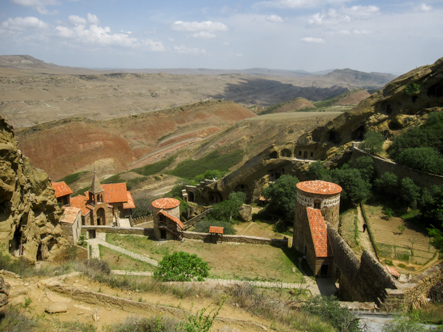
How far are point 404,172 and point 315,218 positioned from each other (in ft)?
37.1

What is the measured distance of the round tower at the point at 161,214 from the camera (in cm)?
2400

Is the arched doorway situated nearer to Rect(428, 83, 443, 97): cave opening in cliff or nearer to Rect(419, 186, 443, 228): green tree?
Rect(419, 186, 443, 228): green tree

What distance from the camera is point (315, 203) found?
805 inches

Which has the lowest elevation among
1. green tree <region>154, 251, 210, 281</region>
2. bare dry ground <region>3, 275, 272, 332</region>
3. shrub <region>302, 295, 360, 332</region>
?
green tree <region>154, 251, 210, 281</region>

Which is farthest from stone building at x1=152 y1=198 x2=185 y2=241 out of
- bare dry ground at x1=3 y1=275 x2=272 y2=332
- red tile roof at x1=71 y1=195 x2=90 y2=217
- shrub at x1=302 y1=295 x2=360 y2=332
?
shrub at x1=302 y1=295 x2=360 y2=332

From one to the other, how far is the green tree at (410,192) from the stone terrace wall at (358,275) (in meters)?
9.13

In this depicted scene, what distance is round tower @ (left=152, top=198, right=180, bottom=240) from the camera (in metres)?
24.0

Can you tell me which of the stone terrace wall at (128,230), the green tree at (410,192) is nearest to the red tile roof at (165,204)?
the stone terrace wall at (128,230)

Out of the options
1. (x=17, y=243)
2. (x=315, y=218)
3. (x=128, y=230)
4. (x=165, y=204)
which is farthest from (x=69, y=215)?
(x=315, y=218)

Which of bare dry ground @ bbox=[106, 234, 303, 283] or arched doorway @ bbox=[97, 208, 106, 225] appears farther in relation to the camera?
arched doorway @ bbox=[97, 208, 106, 225]

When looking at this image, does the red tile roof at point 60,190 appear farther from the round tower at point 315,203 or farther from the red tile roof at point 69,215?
the round tower at point 315,203

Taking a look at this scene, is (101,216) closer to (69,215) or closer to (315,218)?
(69,215)

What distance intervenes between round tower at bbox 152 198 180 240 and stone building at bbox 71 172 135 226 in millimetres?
6832

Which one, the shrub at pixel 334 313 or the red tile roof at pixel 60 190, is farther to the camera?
the red tile roof at pixel 60 190
